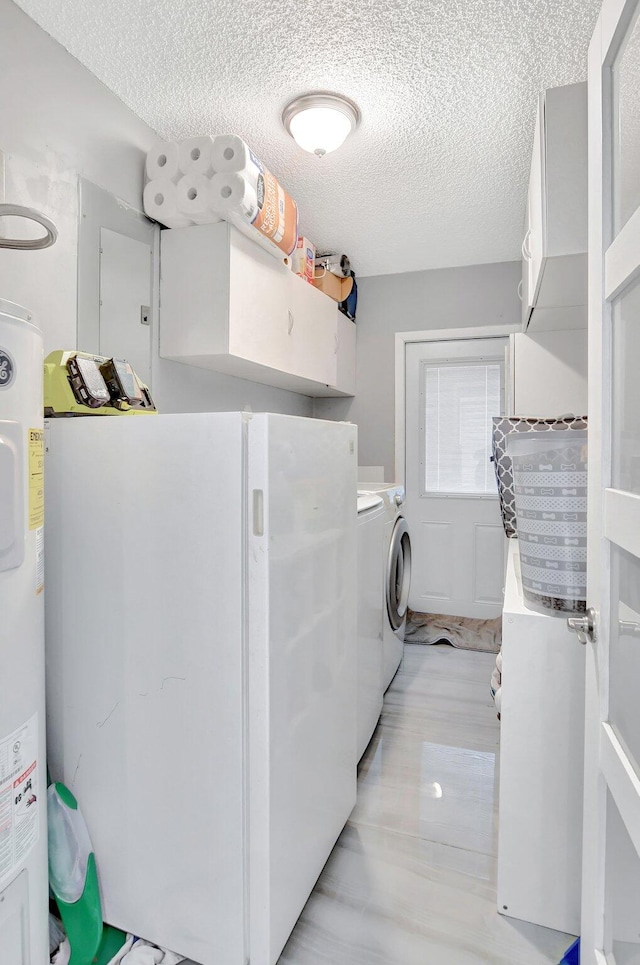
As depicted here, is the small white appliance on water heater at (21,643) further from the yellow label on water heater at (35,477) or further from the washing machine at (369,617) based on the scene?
the washing machine at (369,617)

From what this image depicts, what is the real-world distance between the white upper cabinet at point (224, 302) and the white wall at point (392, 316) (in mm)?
1254

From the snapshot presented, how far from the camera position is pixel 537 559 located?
4.16 ft

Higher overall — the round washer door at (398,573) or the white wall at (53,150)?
the white wall at (53,150)

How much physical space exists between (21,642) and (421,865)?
1341 millimetres

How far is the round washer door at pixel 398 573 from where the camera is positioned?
2.46 meters

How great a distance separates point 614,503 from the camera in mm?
851

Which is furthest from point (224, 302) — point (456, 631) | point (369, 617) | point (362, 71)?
point (456, 631)

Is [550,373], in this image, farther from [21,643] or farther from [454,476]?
[21,643]

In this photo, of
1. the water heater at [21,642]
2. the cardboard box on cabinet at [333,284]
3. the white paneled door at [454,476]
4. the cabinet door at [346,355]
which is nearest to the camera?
the water heater at [21,642]

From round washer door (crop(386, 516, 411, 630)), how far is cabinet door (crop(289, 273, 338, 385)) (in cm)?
95

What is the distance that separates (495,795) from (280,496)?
1.51m

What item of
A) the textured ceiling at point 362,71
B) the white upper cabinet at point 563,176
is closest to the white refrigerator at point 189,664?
the white upper cabinet at point 563,176

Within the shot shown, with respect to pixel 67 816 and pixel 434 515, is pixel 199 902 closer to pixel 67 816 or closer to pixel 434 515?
pixel 67 816

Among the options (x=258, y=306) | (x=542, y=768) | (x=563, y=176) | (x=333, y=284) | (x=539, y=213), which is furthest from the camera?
(x=333, y=284)
